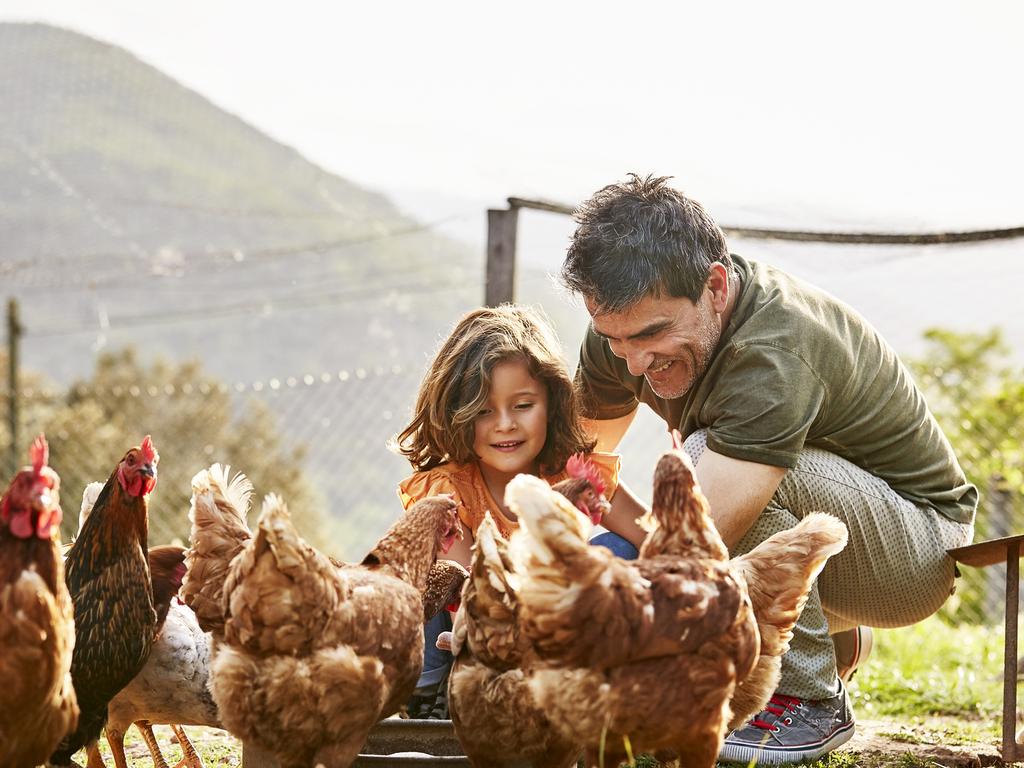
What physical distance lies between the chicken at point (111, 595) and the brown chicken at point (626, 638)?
111 centimetres

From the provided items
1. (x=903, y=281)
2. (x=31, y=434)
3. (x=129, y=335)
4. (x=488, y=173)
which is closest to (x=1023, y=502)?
(x=903, y=281)

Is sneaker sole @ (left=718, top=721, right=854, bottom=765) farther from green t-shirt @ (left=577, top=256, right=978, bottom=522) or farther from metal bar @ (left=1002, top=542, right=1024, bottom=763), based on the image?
green t-shirt @ (left=577, top=256, right=978, bottom=522)

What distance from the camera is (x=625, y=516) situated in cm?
325

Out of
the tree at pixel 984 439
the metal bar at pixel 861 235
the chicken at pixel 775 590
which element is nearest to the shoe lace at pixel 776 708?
the chicken at pixel 775 590

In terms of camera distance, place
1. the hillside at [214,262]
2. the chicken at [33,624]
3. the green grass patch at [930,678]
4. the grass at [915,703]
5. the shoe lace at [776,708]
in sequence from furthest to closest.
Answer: the hillside at [214,262] < the green grass patch at [930,678] < the grass at [915,703] < the shoe lace at [776,708] < the chicken at [33,624]

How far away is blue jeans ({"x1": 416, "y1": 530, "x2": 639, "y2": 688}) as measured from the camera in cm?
292

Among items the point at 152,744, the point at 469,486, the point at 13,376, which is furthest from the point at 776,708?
the point at 13,376

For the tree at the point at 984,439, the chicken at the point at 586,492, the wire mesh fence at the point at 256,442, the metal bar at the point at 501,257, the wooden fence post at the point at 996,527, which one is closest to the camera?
the chicken at the point at 586,492

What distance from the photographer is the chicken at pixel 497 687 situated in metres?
2.25

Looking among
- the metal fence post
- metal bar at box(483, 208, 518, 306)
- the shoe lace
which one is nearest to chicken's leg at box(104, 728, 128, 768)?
the shoe lace

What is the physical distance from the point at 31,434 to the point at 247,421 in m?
1.80

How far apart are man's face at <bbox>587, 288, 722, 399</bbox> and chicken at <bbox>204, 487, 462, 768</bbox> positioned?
1031 mm

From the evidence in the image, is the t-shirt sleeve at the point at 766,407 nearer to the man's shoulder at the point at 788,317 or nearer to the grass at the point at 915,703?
the man's shoulder at the point at 788,317

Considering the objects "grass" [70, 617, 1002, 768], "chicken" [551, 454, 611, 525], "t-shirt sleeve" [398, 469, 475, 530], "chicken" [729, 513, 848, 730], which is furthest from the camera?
"t-shirt sleeve" [398, 469, 475, 530]
